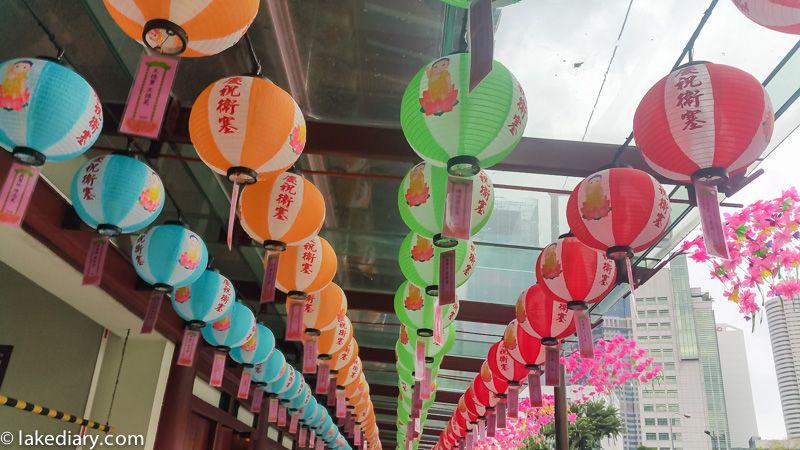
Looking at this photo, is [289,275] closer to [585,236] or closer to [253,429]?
[585,236]

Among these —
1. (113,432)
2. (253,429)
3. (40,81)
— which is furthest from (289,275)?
(253,429)

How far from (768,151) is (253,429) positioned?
29.1 ft

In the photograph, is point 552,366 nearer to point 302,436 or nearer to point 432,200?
point 432,200

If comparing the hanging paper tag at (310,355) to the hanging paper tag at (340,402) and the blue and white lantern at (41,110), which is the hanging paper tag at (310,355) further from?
the blue and white lantern at (41,110)

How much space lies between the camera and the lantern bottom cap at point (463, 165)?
8.26 ft

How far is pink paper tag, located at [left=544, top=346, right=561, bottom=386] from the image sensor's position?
4.83m

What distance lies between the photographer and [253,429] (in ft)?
32.2

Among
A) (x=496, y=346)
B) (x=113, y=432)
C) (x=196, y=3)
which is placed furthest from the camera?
(x=496, y=346)

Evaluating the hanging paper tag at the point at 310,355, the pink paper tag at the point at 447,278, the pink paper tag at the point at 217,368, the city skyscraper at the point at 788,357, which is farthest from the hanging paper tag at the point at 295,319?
the city skyscraper at the point at 788,357

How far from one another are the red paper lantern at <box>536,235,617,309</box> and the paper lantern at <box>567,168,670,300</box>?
681mm

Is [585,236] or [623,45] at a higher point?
[623,45]

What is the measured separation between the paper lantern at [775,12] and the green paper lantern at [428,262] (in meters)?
2.49

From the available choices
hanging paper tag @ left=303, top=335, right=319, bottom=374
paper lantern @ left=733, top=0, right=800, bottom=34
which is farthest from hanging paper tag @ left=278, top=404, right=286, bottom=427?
paper lantern @ left=733, top=0, right=800, bottom=34

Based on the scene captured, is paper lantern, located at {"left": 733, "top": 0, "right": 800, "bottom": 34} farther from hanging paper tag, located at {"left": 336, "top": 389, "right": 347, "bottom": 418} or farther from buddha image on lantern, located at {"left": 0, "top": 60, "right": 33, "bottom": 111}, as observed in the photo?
hanging paper tag, located at {"left": 336, "top": 389, "right": 347, "bottom": 418}
